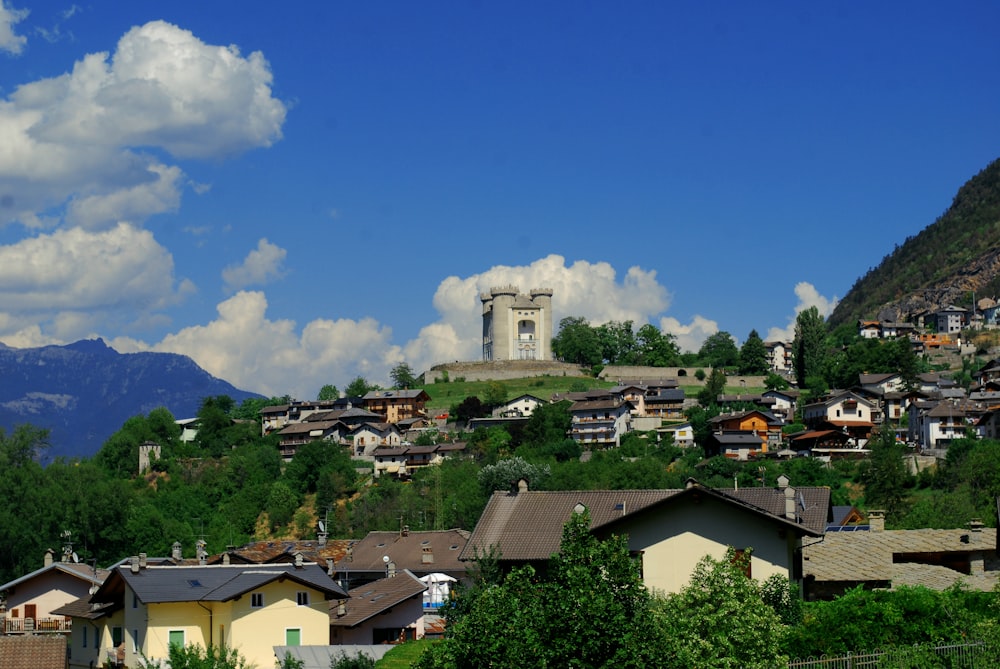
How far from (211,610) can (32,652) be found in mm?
8243

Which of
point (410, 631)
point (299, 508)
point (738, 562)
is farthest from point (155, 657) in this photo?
point (299, 508)

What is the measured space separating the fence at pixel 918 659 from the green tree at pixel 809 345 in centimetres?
10116

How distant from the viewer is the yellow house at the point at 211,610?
115 ft

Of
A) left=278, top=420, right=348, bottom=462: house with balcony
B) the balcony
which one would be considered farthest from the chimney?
left=278, top=420, right=348, bottom=462: house with balcony

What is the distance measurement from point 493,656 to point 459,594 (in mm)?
14714

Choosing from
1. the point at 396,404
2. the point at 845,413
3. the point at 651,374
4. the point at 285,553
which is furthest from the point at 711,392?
the point at 285,553

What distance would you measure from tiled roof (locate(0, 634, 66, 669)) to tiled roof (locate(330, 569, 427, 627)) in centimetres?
876

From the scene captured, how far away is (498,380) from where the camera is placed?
132 m

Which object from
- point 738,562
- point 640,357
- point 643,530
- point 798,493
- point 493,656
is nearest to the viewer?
point 493,656

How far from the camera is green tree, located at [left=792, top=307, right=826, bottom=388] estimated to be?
121 metres

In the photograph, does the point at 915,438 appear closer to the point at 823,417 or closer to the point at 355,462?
the point at 823,417

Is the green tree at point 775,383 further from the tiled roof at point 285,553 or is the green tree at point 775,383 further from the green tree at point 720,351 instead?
the tiled roof at point 285,553

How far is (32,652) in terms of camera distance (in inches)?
1567

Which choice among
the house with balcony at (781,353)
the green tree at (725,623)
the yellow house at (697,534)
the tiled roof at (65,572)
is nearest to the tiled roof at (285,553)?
the tiled roof at (65,572)
